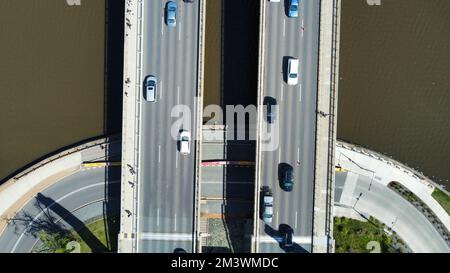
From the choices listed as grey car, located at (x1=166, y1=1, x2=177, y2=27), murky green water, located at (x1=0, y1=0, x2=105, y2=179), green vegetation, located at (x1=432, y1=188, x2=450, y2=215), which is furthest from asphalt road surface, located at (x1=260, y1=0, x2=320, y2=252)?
murky green water, located at (x1=0, y1=0, x2=105, y2=179)

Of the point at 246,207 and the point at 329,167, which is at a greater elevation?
the point at 329,167

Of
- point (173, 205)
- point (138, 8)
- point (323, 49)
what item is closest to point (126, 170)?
point (173, 205)

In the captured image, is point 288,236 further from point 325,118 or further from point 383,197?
point 325,118

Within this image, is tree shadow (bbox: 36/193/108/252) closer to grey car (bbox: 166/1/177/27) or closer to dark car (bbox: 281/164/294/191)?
dark car (bbox: 281/164/294/191)

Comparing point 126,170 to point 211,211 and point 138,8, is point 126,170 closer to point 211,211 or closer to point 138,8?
point 211,211

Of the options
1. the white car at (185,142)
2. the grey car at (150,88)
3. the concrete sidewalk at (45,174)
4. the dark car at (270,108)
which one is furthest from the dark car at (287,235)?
the concrete sidewalk at (45,174)

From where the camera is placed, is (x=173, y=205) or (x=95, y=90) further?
(x=95, y=90)

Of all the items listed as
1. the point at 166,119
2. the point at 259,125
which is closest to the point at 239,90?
the point at 259,125
